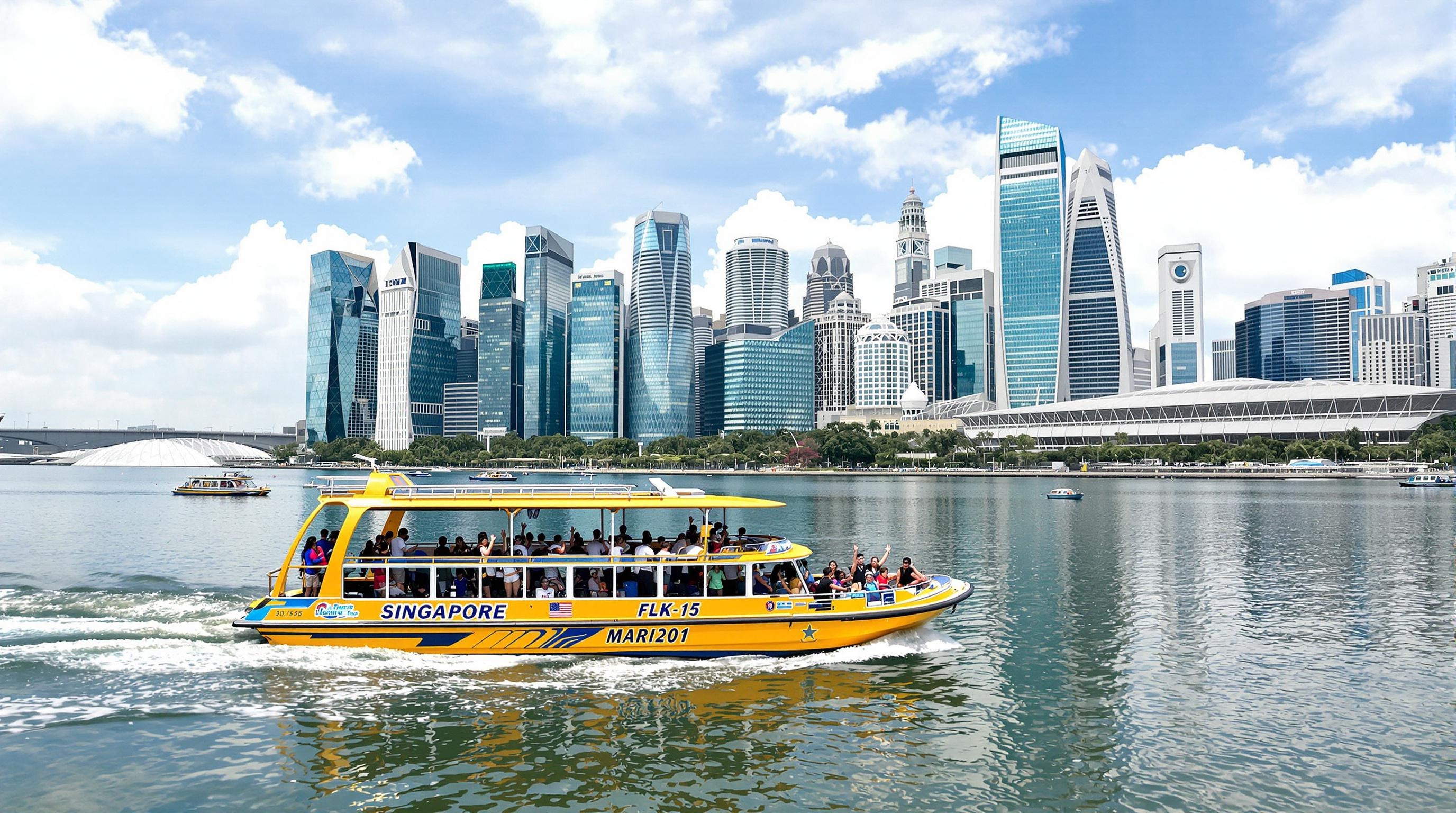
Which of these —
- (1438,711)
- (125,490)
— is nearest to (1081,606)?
(1438,711)

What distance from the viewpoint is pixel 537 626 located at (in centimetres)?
2177

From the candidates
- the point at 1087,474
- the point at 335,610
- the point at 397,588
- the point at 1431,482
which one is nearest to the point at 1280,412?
the point at 1087,474

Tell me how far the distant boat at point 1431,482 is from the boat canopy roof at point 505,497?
410 ft

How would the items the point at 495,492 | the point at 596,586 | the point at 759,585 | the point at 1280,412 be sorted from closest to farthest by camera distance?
the point at 596,586 → the point at 759,585 → the point at 495,492 → the point at 1280,412

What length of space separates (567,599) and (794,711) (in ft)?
21.3

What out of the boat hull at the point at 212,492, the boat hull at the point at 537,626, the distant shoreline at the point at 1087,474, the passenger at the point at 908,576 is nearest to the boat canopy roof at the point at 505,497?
the boat hull at the point at 537,626

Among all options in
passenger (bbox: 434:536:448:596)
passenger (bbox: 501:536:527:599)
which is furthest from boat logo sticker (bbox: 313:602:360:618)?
passenger (bbox: 501:536:527:599)

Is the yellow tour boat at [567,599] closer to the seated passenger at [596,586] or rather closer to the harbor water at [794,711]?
the seated passenger at [596,586]

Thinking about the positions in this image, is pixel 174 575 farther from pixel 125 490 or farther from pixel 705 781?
pixel 125 490

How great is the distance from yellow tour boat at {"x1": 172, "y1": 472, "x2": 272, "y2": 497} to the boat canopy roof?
280ft

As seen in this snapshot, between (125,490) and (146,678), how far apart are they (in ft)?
347

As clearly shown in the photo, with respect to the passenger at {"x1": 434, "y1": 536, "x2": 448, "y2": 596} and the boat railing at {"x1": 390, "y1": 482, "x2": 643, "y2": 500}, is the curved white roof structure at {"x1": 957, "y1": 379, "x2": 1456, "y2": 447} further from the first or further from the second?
the passenger at {"x1": 434, "y1": 536, "x2": 448, "y2": 596}

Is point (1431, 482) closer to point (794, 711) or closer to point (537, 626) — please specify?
point (794, 711)

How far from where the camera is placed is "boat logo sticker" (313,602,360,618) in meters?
21.8
